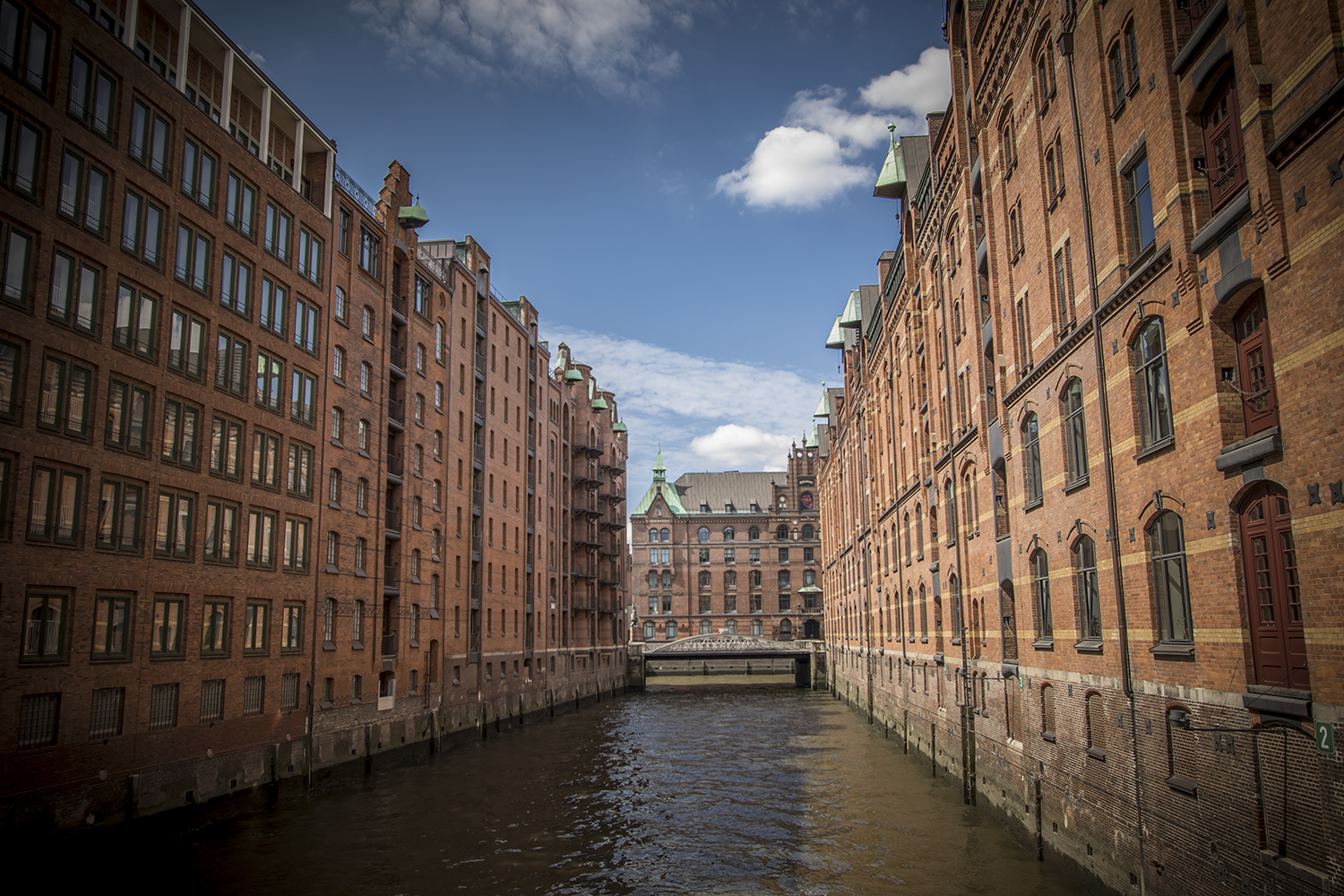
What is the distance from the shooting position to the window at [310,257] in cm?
3266

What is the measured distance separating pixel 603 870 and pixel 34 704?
13.2 m

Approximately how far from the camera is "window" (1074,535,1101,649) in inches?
669

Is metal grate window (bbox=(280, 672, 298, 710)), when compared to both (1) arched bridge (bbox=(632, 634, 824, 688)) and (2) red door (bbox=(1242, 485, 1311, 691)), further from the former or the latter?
(1) arched bridge (bbox=(632, 634, 824, 688))

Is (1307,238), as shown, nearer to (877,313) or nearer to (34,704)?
(34,704)

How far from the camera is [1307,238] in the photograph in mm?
9891

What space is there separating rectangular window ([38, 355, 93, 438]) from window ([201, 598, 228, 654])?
21.8ft

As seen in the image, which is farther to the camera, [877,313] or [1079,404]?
[877,313]

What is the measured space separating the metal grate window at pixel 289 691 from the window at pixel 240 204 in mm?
14237

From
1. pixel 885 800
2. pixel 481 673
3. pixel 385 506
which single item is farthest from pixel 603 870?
pixel 481 673

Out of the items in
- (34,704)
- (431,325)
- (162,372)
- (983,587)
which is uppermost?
(431,325)

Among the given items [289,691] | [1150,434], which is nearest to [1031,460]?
[1150,434]

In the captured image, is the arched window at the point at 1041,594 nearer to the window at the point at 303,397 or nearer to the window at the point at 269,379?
the window at the point at 269,379

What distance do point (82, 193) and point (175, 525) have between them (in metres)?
8.85

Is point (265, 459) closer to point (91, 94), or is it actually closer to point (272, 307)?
point (272, 307)
